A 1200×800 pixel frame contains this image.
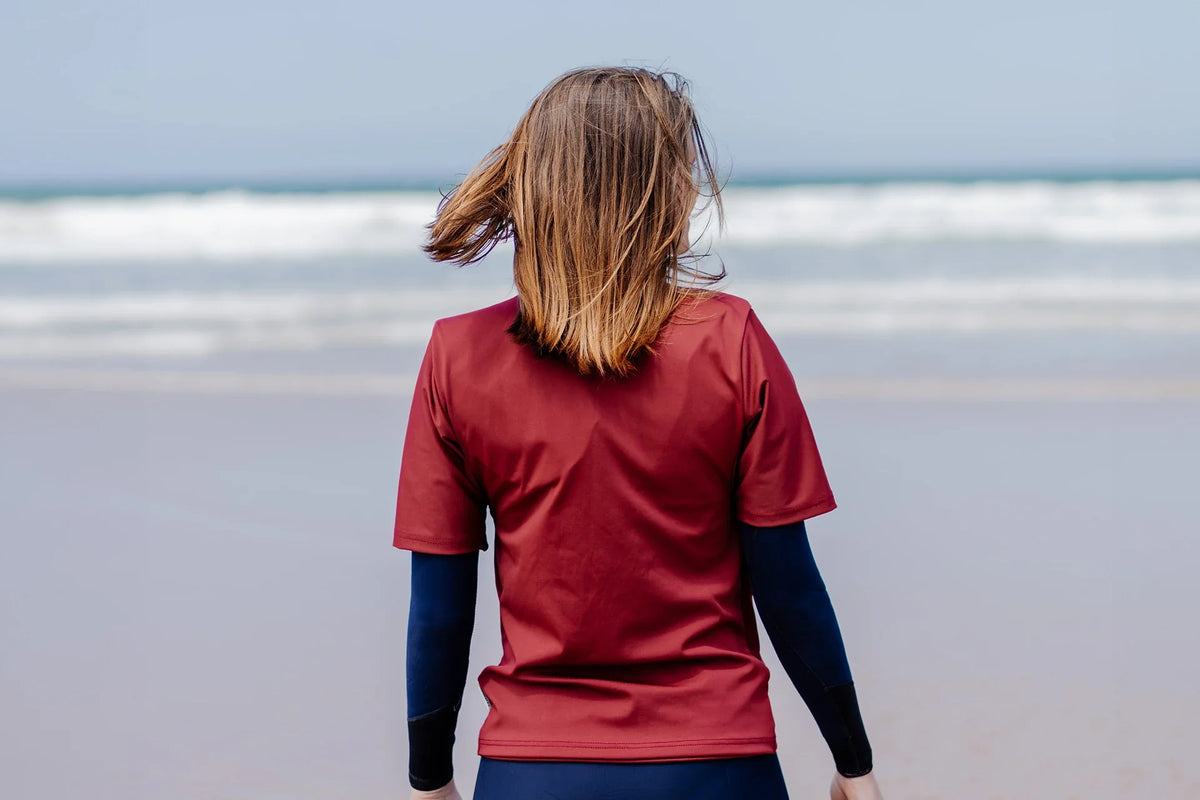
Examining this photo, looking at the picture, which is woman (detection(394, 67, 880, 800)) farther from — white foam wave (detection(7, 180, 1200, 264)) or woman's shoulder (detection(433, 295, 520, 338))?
white foam wave (detection(7, 180, 1200, 264))

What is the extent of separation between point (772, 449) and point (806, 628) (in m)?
0.25

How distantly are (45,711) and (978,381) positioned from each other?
201 inches

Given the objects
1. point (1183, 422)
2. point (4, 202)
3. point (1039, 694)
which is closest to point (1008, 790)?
point (1039, 694)

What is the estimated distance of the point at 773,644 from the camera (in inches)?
59.2

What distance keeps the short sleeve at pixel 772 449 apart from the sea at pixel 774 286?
191mm

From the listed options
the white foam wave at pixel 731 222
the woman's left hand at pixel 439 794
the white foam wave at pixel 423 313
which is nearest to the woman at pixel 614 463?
the woman's left hand at pixel 439 794

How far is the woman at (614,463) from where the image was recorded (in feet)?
4.44

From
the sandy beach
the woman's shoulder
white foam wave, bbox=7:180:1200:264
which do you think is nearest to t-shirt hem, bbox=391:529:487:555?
the woman's shoulder

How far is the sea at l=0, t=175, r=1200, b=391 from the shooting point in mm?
7945

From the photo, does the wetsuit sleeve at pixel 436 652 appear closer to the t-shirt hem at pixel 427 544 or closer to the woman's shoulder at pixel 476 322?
the t-shirt hem at pixel 427 544

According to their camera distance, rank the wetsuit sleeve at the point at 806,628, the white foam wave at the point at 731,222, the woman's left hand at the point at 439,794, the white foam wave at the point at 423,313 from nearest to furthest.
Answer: the wetsuit sleeve at the point at 806,628 < the woman's left hand at the point at 439,794 < the white foam wave at the point at 423,313 < the white foam wave at the point at 731,222

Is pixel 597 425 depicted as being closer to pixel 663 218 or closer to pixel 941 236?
pixel 663 218

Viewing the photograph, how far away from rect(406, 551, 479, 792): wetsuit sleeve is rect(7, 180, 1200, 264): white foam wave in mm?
12149

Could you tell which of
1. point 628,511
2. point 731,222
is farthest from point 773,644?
point 731,222
